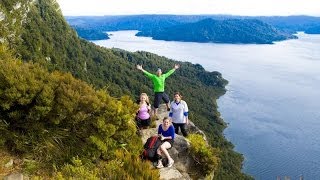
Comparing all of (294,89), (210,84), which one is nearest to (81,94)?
(294,89)

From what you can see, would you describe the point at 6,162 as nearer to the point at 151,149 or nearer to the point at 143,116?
the point at 151,149

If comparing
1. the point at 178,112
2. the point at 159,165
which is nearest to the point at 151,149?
the point at 159,165

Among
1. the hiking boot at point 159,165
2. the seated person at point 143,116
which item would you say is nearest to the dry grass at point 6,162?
the hiking boot at point 159,165

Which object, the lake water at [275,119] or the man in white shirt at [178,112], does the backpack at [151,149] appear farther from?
the lake water at [275,119]

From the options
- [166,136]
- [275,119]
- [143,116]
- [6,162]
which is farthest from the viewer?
[275,119]

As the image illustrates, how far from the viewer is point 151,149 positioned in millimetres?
9109

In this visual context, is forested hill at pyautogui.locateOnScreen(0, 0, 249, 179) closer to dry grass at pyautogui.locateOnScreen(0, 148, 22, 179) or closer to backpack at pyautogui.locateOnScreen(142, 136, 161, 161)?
dry grass at pyautogui.locateOnScreen(0, 148, 22, 179)

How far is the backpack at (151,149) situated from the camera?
9039 mm

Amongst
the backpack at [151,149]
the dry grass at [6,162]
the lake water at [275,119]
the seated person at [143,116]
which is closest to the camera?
the dry grass at [6,162]

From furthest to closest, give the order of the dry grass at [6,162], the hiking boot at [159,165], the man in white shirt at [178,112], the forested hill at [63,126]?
the man in white shirt at [178,112] < the hiking boot at [159,165] < the forested hill at [63,126] < the dry grass at [6,162]

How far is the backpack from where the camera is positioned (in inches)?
356

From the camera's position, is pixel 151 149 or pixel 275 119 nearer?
pixel 151 149

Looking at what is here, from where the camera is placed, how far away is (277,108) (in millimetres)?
115438

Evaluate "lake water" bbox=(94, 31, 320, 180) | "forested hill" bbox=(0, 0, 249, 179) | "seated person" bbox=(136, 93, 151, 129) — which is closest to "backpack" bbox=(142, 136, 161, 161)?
"forested hill" bbox=(0, 0, 249, 179)
